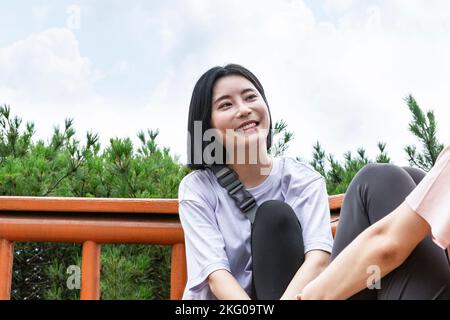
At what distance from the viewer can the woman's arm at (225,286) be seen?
3.98 feet

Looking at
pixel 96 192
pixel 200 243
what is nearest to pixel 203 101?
pixel 200 243

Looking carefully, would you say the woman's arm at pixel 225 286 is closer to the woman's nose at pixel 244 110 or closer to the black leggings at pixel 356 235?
the black leggings at pixel 356 235

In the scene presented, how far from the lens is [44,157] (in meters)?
2.44

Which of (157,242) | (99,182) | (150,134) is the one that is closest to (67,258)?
(99,182)

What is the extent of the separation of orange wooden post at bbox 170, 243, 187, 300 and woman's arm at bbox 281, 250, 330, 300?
0.30m

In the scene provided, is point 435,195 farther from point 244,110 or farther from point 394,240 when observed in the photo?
point 244,110

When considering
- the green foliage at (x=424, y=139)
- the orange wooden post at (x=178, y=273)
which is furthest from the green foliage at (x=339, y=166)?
the orange wooden post at (x=178, y=273)

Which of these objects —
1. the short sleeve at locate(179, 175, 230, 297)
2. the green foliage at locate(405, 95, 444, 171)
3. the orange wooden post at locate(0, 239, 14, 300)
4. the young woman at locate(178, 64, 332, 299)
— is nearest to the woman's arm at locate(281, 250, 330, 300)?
the young woman at locate(178, 64, 332, 299)

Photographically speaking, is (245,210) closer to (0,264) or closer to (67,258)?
(0,264)

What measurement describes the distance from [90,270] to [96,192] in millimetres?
844

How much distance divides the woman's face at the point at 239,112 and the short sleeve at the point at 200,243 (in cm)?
17

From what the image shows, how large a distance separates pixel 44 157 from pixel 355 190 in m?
1.65

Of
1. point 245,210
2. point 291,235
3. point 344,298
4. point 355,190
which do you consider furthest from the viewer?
point 245,210

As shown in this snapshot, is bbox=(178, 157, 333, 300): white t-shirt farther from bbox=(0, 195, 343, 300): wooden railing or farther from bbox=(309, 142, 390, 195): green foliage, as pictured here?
bbox=(309, 142, 390, 195): green foliage
